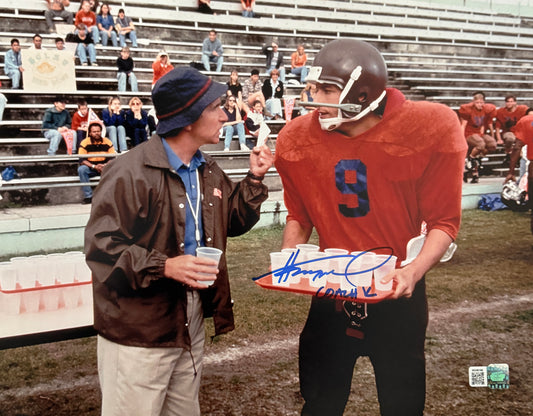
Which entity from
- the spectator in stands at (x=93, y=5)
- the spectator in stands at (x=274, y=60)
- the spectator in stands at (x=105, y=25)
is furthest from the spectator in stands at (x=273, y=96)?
the spectator in stands at (x=93, y=5)

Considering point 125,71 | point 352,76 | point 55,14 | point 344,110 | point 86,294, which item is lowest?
point 86,294

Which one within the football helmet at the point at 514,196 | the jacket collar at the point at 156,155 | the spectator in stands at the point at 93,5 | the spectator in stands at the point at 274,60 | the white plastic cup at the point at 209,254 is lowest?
the football helmet at the point at 514,196

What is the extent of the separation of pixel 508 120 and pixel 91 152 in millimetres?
10072

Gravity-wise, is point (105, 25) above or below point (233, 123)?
above

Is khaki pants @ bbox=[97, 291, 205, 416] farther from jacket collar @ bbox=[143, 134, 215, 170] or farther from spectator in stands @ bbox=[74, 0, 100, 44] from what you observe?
spectator in stands @ bbox=[74, 0, 100, 44]

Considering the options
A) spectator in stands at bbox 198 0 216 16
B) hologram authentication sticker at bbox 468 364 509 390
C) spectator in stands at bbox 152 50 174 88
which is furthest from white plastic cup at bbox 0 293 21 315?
spectator in stands at bbox 198 0 216 16

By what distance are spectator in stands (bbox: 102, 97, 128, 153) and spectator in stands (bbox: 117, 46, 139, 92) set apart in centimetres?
255

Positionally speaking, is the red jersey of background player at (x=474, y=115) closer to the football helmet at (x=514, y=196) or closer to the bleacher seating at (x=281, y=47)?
the football helmet at (x=514, y=196)

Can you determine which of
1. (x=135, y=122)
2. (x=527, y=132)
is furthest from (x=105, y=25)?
(x=527, y=132)

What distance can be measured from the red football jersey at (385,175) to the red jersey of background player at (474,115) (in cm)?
907

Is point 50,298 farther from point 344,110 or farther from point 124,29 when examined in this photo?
point 124,29

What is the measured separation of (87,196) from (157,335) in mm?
7592

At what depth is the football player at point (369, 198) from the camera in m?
2.14

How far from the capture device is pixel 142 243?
2250mm
